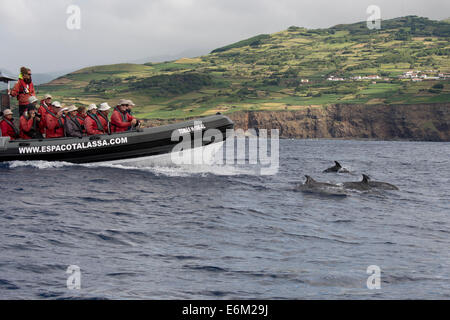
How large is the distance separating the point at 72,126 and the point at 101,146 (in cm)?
144

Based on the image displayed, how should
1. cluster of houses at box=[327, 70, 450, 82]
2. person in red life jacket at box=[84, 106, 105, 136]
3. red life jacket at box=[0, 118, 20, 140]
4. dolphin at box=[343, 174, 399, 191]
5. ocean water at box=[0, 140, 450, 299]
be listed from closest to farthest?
1. ocean water at box=[0, 140, 450, 299]
2. dolphin at box=[343, 174, 399, 191]
3. person in red life jacket at box=[84, 106, 105, 136]
4. red life jacket at box=[0, 118, 20, 140]
5. cluster of houses at box=[327, 70, 450, 82]

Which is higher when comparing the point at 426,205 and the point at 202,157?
A: the point at 202,157

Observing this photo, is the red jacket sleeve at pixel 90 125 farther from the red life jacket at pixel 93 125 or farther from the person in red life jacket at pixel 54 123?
the person in red life jacket at pixel 54 123

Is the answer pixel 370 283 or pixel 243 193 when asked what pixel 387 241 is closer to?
pixel 370 283

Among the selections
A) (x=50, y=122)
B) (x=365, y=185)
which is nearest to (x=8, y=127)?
(x=50, y=122)

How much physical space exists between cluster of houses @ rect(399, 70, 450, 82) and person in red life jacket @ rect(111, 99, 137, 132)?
419 ft

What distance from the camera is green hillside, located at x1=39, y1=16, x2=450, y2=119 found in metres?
123

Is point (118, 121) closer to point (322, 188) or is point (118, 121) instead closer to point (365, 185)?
point (322, 188)

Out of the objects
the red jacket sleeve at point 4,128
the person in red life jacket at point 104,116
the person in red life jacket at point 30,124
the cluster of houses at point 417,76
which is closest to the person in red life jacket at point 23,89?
the person in red life jacket at point 30,124

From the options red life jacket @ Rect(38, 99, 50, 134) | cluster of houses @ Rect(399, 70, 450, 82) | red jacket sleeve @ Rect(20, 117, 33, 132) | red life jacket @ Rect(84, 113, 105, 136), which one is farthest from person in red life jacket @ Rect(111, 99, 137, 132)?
cluster of houses @ Rect(399, 70, 450, 82)

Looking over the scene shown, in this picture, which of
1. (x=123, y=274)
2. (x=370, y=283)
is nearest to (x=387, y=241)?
(x=370, y=283)

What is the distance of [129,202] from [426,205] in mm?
9391

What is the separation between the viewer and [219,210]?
13.9 meters

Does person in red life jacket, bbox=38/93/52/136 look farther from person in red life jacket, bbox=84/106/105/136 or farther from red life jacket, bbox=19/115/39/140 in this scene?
person in red life jacket, bbox=84/106/105/136
